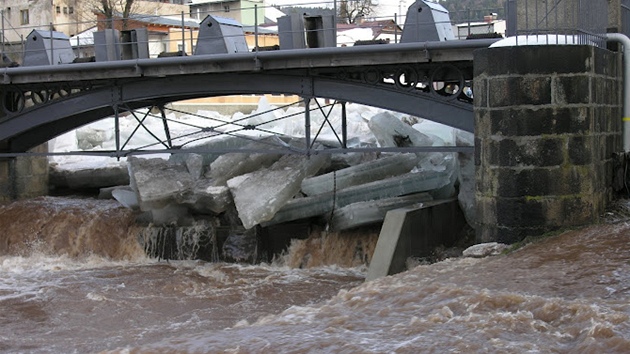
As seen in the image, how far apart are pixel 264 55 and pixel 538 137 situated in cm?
664

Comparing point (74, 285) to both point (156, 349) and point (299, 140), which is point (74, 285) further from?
point (156, 349)

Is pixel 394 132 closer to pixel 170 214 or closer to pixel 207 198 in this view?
pixel 207 198

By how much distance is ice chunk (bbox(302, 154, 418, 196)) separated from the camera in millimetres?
20484

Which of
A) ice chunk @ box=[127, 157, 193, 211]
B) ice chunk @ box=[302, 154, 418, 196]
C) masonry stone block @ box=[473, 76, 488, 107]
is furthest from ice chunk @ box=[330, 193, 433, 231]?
masonry stone block @ box=[473, 76, 488, 107]

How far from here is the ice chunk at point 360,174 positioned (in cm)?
2048

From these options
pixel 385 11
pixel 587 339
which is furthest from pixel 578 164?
pixel 385 11

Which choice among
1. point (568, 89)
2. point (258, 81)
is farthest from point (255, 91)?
point (568, 89)

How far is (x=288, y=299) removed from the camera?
55.0 feet

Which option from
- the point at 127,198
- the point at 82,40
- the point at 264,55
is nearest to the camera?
the point at 264,55

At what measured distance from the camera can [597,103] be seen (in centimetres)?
1385

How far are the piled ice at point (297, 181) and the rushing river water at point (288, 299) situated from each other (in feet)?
2.96

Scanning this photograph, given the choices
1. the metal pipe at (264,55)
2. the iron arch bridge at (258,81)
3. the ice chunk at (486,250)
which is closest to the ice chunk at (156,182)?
the iron arch bridge at (258,81)

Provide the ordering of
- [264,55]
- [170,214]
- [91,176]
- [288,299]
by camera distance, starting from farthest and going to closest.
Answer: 1. [91,176]
2. [170,214]
3. [264,55]
4. [288,299]

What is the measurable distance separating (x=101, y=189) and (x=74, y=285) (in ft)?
23.0
